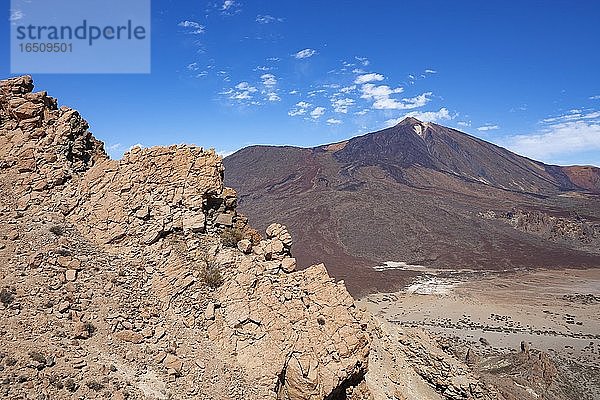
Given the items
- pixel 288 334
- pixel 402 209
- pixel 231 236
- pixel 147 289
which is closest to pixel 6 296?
pixel 147 289

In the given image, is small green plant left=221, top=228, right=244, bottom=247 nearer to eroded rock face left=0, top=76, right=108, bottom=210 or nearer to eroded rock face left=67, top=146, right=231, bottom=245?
eroded rock face left=67, top=146, right=231, bottom=245

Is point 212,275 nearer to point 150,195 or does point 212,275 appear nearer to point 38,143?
point 150,195

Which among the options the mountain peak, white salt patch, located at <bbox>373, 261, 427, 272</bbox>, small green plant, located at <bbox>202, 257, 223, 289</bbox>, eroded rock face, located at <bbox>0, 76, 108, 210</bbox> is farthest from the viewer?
the mountain peak

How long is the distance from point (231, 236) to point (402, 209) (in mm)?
63824

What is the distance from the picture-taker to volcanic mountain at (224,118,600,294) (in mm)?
57844

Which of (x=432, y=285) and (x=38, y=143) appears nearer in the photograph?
(x=38, y=143)

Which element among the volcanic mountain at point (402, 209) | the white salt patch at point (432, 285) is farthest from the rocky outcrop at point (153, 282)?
the white salt patch at point (432, 285)

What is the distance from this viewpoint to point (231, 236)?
9820 millimetres

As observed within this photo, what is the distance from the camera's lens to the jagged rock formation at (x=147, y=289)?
686cm

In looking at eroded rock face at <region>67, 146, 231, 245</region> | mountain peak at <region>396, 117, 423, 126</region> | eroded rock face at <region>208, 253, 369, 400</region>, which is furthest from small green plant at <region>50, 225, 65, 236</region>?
mountain peak at <region>396, 117, 423, 126</region>

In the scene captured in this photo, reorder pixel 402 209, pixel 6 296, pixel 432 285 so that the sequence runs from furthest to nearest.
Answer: pixel 402 209 < pixel 432 285 < pixel 6 296

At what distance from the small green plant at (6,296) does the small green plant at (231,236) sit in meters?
3.85

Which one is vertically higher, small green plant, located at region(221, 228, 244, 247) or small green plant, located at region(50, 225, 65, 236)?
small green plant, located at region(50, 225, 65, 236)

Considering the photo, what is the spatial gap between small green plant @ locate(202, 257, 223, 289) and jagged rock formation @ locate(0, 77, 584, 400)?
0.02m
